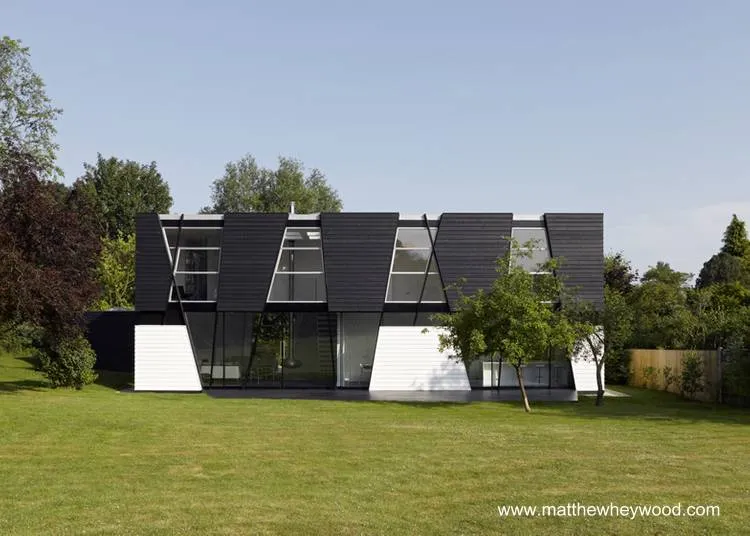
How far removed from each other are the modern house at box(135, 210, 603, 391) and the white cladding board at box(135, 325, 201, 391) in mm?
36

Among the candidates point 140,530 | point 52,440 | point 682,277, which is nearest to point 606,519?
point 140,530

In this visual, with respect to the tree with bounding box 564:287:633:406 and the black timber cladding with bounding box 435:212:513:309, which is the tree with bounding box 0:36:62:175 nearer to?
the black timber cladding with bounding box 435:212:513:309

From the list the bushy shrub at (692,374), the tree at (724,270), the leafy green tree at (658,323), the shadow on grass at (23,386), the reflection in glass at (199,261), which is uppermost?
the tree at (724,270)

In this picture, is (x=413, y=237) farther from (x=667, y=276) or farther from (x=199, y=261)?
(x=667, y=276)

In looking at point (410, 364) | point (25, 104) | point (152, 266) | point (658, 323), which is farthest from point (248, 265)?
point (658, 323)

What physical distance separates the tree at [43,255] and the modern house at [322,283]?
173 inches

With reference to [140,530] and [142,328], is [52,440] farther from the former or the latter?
[142,328]

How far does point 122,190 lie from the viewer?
68.6 meters

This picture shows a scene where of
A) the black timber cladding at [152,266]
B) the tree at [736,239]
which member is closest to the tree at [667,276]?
the tree at [736,239]

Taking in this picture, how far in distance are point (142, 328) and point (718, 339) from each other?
21.5 m

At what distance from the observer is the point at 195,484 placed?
12.0m

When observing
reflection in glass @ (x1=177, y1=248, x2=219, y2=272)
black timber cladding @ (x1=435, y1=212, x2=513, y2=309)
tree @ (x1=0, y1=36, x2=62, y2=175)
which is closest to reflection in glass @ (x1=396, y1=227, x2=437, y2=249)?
black timber cladding @ (x1=435, y1=212, x2=513, y2=309)

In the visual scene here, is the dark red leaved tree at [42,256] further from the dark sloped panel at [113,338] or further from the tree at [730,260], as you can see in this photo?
the tree at [730,260]

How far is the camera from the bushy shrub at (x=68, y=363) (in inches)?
1155
